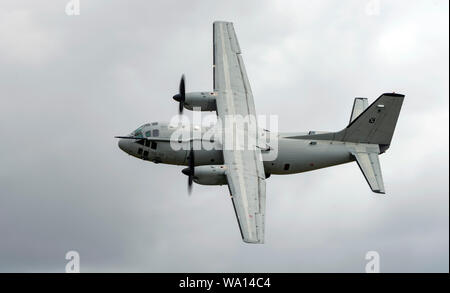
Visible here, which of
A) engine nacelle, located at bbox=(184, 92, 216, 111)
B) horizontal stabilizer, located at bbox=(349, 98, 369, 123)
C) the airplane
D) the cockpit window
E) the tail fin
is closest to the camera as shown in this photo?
the airplane

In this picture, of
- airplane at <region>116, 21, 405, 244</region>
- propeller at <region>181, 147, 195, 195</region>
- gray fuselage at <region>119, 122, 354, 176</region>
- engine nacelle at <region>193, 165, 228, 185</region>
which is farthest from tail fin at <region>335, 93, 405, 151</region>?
propeller at <region>181, 147, 195, 195</region>

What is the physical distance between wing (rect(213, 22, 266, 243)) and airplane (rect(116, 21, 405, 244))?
0.26ft

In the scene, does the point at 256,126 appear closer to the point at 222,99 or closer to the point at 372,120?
the point at 222,99

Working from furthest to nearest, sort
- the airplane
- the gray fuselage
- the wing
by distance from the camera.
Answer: the gray fuselage
the airplane
the wing

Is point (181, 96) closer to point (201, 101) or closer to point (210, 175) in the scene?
point (201, 101)

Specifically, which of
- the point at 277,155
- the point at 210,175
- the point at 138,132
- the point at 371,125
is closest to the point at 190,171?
the point at 210,175

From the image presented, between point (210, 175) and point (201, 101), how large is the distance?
34.6 feet

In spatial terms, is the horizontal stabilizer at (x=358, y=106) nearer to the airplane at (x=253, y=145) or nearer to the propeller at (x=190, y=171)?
the airplane at (x=253, y=145)

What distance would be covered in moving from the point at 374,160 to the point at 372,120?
11.7 ft

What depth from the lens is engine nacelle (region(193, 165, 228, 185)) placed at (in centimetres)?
7275

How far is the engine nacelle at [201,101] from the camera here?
267 ft

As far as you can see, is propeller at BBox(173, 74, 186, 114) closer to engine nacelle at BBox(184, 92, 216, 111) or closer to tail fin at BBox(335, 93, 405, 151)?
engine nacelle at BBox(184, 92, 216, 111)

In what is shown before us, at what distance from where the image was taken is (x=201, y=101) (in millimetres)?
81375

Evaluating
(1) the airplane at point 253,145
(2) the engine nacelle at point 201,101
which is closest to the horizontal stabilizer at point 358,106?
(1) the airplane at point 253,145
